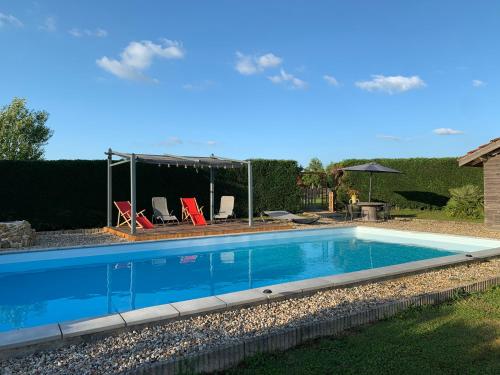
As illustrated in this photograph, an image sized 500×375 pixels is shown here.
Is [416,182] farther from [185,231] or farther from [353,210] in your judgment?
[185,231]

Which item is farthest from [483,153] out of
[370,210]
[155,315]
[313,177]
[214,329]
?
[313,177]

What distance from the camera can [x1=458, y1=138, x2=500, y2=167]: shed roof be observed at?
39.9 ft

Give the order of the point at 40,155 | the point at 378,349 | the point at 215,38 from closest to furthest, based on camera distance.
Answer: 1. the point at 378,349
2. the point at 215,38
3. the point at 40,155

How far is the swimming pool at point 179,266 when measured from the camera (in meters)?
6.16

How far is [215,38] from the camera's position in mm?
15219

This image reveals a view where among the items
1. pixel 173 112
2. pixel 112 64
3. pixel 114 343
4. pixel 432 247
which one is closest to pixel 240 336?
pixel 114 343

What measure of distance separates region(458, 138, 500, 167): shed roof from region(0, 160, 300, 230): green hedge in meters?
7.63

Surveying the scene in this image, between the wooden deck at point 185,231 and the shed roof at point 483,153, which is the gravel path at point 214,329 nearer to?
the wooden deck at point 185,231

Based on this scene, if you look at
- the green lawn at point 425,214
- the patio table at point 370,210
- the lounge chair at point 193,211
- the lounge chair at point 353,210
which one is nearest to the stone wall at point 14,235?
the lounge chair at point 193,211

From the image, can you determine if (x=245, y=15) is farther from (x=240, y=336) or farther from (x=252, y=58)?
(x=240, y=336)

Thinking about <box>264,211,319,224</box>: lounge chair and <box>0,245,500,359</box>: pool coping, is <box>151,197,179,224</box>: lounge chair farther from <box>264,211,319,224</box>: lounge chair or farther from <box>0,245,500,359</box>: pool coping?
<box>0,245,500,359</box>: pool coping

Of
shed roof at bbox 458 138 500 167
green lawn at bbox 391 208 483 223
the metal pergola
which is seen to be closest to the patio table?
green lawn at bbox 391 208 483 223

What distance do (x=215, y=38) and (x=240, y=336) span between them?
1364 cm

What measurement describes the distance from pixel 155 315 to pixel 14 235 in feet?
23.2
